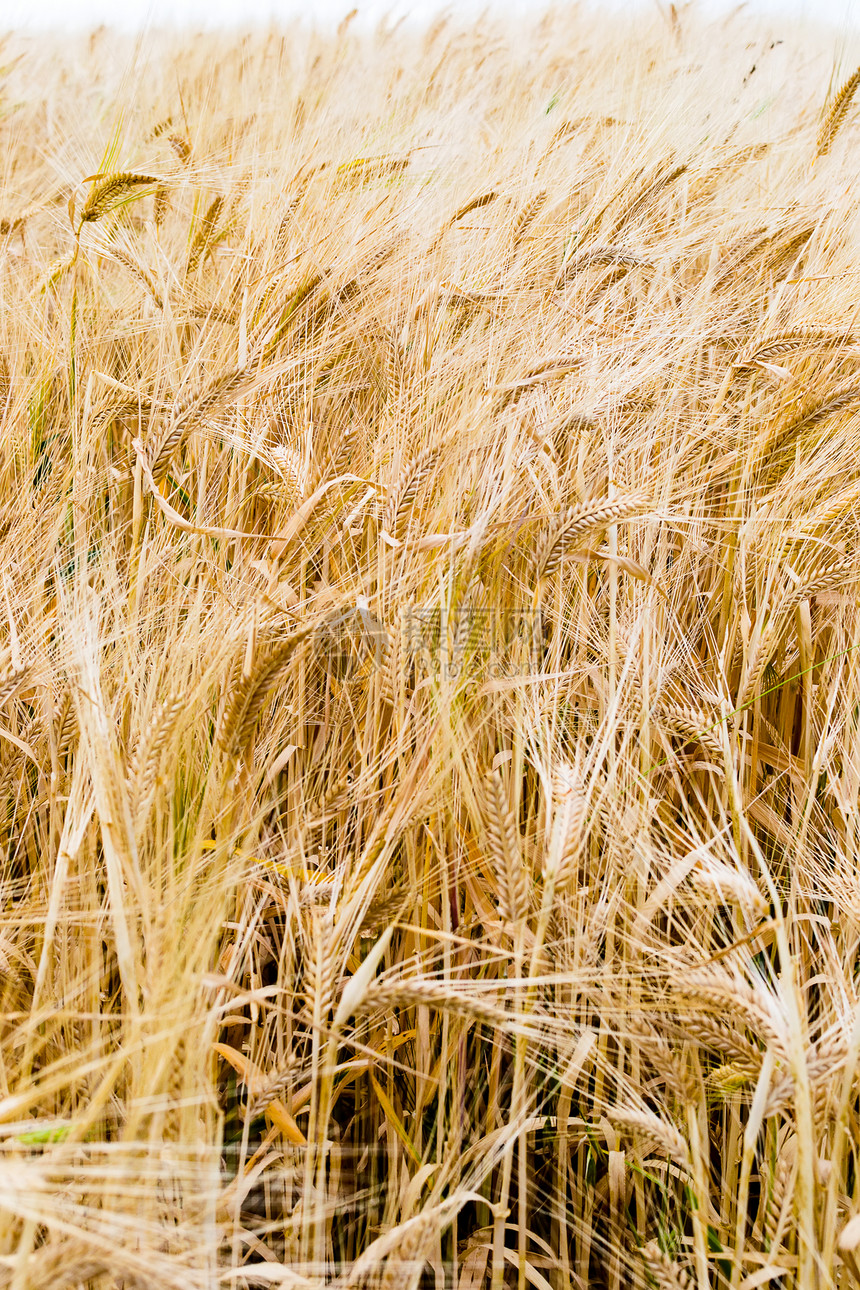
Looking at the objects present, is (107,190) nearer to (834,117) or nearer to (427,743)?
(427,743)

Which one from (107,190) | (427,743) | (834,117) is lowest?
(427,743)

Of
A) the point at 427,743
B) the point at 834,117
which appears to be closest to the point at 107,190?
the point at 427,743

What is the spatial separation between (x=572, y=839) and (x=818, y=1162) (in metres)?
0.28

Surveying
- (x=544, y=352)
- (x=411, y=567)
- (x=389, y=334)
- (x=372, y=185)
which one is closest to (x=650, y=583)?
(x=411, y=567)

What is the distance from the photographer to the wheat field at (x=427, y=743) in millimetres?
584

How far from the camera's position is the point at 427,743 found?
2.31 feet

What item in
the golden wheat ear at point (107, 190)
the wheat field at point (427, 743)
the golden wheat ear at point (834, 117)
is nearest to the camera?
the wheat field at point (427, 743)

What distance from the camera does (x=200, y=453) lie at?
1133mm

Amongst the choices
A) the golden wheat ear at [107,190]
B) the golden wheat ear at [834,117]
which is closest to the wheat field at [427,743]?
the golden wheat ear at [107,190]

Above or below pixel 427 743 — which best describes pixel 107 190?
above

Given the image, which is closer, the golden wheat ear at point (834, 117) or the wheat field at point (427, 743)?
the wheat field at point (427, 743)

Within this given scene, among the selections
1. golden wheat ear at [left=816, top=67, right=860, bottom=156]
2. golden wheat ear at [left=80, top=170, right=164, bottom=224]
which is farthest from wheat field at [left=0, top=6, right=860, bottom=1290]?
golden wheat ear at [left=816, top=67, right=860, bottom=156]

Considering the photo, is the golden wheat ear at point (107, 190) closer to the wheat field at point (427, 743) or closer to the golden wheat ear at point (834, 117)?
the wheat field at point (427, 743)

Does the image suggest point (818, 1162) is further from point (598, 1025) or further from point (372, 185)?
point (372, 185)
